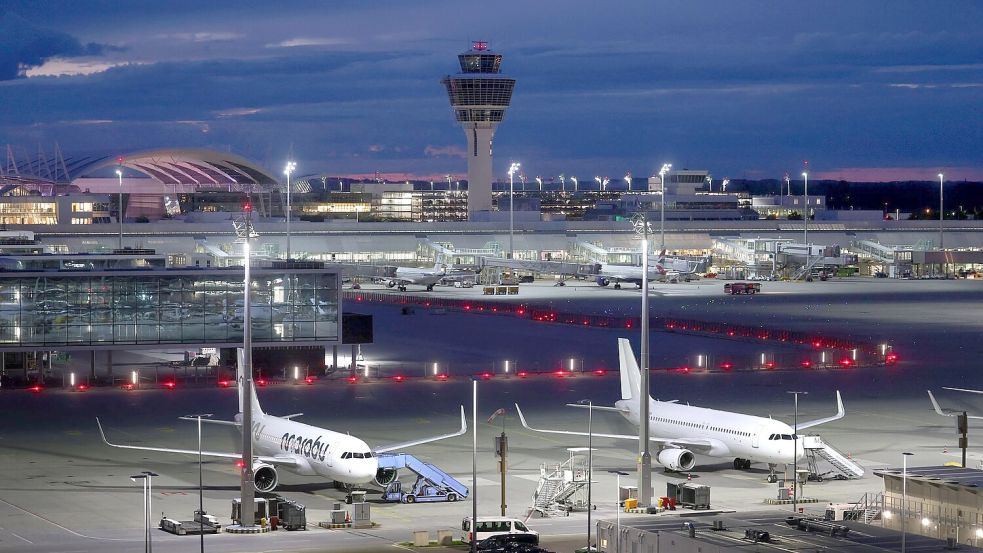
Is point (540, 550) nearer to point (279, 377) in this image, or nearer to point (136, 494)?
point (136, 494)

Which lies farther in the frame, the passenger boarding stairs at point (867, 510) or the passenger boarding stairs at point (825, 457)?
the passenger boarding stairs at point (825, 457)

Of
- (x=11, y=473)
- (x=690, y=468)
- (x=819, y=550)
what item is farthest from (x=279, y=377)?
(x=819, y=550)

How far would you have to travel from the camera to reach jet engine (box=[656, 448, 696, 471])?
186 feet

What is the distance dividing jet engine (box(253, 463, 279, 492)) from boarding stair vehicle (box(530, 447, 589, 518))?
29.0 ft

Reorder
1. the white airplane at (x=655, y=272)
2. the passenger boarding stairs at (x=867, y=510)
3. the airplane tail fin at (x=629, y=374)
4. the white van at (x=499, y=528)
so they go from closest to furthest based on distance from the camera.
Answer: the white van at (x=499, y=528) < the passenger boarding stairs at (x=867, y=510) < the airplane tail fin at (x=629, y=374) < the white airplane at (x=655, y=272)

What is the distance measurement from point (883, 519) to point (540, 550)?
31.2 feet

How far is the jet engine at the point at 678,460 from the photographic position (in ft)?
186

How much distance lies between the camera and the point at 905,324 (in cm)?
12588

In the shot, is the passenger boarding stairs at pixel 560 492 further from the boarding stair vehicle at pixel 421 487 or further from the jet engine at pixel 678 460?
the jet engine at pixel 678 460

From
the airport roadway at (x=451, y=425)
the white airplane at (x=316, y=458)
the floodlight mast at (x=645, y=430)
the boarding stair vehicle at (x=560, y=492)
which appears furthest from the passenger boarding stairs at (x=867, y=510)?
the white airplane at (x=316, y=458)

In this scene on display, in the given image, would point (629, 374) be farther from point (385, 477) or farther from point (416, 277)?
point (416, 277)

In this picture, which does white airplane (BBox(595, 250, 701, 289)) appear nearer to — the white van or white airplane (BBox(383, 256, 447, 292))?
white airplane (BBox(383, 256, 447, 292))

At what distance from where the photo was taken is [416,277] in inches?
7057

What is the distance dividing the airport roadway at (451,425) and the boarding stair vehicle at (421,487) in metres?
0.58
